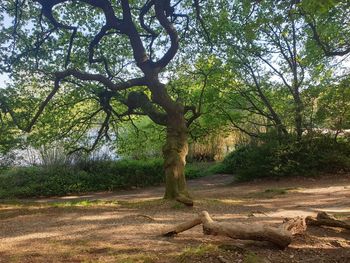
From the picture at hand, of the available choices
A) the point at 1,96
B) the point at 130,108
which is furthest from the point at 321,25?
the point at 1,96

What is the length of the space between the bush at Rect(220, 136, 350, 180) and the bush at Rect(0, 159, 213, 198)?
179 inches

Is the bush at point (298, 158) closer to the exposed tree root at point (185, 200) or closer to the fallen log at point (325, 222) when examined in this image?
the exposed tree root at point (185, 200)

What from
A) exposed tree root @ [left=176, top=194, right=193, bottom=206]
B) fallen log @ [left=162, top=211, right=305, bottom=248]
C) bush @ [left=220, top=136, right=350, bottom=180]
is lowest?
fallen log @ [left=162, top=211, right=305, bottom=248]

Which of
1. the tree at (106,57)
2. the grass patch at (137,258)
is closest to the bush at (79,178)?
the tree at (106,57)

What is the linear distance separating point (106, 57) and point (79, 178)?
6.12 meters

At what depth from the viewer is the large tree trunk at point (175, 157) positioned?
10.1m

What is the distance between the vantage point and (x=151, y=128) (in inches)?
785

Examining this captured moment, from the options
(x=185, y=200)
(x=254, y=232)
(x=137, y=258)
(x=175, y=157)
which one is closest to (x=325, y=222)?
(x=254, y=232)

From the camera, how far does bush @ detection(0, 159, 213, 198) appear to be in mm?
16123

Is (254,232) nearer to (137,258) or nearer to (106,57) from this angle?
(137,258)

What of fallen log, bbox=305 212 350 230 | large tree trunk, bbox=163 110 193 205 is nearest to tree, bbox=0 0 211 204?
large tree trunk, bbox=163 110 193 205

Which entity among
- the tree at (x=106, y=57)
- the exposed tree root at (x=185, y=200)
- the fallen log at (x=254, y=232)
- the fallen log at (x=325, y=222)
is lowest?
the fallen log at (x=325, y=222)

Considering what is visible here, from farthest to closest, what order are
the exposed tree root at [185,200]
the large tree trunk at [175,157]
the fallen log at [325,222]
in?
the large tree trunk at [175,157]
the exposed tree root at [185,200]
the fallen log at [325,222]

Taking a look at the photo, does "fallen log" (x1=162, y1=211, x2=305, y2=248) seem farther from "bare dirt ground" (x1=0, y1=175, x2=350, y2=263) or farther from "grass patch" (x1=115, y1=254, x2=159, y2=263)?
"grass patch" (x1=115, y1=254, x2=159, y2=263)
